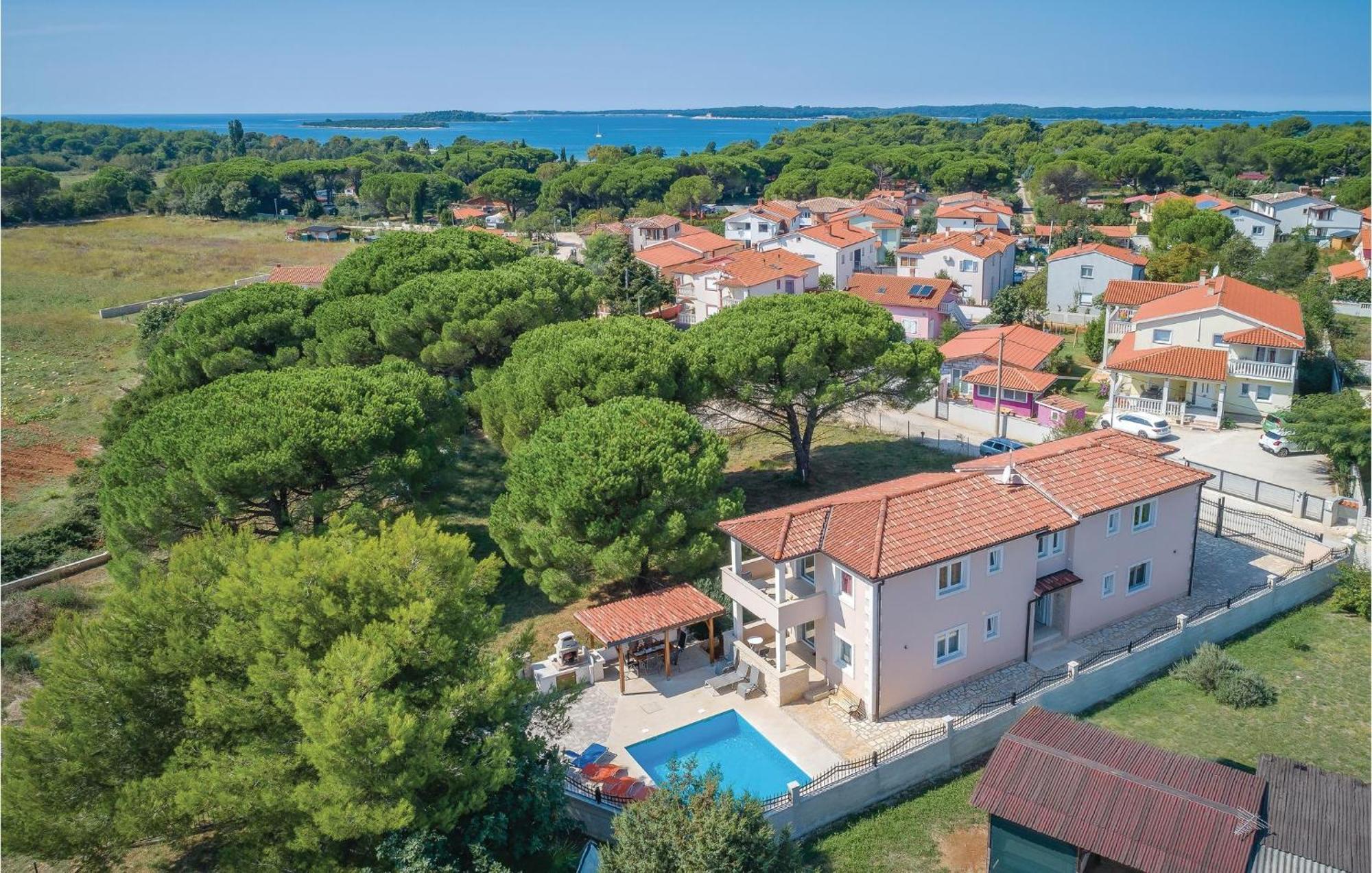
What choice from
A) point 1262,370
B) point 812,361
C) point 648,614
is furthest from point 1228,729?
point 1262,370

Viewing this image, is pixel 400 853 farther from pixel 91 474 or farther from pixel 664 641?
pixel 91 474

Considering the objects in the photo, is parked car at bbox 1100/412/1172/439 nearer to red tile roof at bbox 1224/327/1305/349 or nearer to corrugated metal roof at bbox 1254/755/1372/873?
red tile roof at bbox 1224/327/1305/349

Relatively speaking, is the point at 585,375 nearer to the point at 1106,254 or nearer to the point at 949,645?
the point at 949,645

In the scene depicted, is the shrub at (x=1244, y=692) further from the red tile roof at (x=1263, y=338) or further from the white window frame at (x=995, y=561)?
the red tile roof at (x=1263, y=338)

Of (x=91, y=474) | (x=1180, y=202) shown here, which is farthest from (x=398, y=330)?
(x=1180, y=202)

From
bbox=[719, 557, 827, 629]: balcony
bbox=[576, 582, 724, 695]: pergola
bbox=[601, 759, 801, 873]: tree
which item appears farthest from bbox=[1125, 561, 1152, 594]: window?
bbox=[601, 759, 801, 873]: tree
